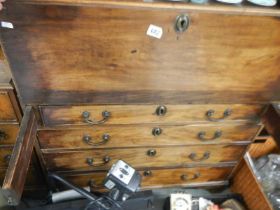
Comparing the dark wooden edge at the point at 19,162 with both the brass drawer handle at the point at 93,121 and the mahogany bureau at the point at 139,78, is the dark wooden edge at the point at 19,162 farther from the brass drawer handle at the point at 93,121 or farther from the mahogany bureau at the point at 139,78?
the brass drawer handle at the point at 93,121

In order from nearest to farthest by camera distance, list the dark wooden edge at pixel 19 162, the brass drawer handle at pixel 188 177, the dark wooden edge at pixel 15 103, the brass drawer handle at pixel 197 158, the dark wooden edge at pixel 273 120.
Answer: the dark wooden edge at pixel 19 162 < the dark wooden edge at pixel 15 103 < the dark wooden edge at pixel 273 120 < the brass drawer handle at pixel 197 158 < the brass drawer handle at pixel 188 177

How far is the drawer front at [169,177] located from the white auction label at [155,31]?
711mm

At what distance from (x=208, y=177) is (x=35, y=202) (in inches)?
34.6

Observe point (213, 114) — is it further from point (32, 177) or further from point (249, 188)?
point (32, 177)

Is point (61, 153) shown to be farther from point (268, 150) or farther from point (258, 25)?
point (268, 150)

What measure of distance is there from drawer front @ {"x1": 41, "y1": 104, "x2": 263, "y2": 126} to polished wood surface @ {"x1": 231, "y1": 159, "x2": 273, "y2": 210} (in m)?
0.35

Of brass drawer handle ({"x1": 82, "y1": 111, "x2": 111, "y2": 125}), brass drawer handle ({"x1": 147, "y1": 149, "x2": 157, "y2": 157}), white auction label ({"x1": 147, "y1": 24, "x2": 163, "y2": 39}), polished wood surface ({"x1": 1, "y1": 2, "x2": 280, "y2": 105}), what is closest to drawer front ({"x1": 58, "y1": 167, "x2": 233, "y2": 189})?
brass drawer handle ({"x1": 147, "y1": 149, "x2": 157, "y2": 157})

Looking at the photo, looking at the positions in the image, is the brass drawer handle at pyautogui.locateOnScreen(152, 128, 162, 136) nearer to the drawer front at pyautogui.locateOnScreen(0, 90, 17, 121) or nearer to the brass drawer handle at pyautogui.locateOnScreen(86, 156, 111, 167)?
the brass drawer handle at pyautogui.locateOnScreen(86, 156, 111, 167)

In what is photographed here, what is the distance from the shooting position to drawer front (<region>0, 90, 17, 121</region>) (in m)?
0.89

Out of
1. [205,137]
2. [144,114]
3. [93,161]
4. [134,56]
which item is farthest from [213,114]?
[93,161]

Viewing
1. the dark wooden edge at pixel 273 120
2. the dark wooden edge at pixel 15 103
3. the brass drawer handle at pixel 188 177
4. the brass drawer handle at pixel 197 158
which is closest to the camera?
the dark wooden edge at pixel 15 103

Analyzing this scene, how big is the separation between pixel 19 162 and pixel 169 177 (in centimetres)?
82

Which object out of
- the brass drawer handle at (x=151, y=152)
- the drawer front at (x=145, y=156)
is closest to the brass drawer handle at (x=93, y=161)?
the drawer front at (x=145, y=156)

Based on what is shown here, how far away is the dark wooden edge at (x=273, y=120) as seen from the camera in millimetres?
993
